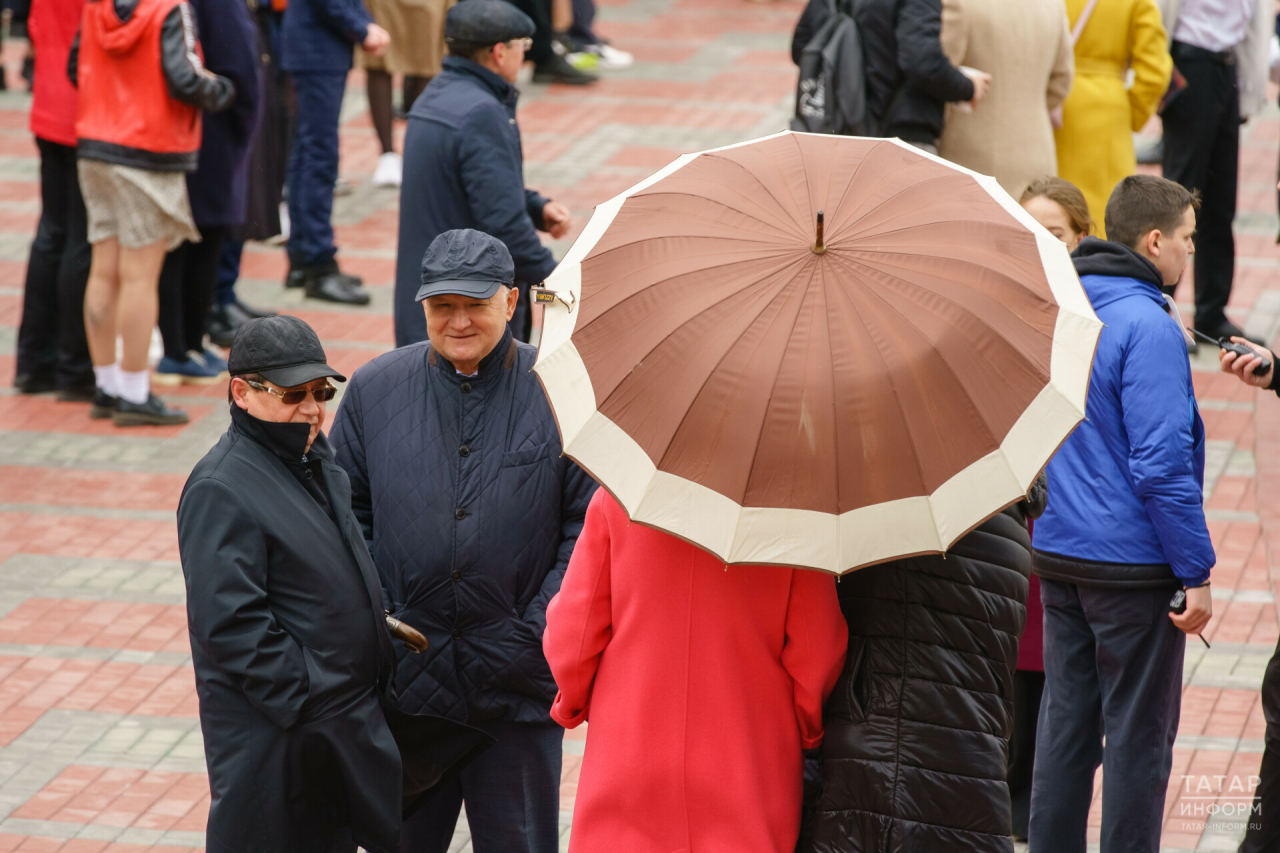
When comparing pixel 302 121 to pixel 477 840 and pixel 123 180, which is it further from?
pixel 477 840

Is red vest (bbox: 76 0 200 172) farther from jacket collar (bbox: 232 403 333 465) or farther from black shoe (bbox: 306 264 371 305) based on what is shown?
jacket collar (bbox: 232 403 333 465)

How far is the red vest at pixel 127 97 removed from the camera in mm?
7535

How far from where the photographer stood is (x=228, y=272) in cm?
940

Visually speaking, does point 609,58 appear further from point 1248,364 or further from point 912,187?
point 912,187

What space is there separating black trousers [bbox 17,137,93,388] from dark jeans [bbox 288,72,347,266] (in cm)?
168

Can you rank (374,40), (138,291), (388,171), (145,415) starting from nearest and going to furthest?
(138,291) → (145,415) → (374,40) → (388,171)

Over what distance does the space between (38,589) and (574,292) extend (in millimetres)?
4425

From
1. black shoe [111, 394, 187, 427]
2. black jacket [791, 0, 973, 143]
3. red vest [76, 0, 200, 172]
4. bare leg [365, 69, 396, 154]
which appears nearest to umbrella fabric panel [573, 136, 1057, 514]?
black jacket [791, 0, 973, 143]

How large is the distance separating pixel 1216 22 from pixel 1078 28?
145cm

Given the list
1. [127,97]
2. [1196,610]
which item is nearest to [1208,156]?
[1196,610]

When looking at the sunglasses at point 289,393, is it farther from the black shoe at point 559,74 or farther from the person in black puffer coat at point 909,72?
the black shoe at point 559,74

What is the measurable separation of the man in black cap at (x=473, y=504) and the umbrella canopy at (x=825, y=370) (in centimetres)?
100

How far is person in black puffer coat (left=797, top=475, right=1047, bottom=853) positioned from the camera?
3.02m

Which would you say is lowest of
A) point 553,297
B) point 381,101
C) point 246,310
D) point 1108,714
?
point 246,310
